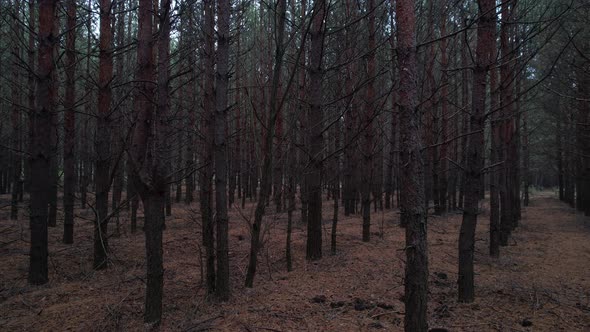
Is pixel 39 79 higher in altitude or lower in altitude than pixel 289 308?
higher

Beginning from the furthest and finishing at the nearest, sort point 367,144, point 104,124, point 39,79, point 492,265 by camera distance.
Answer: point 367,144 → point 492,265 → point 104,124 → point 39,79

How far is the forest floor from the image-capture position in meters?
4.83

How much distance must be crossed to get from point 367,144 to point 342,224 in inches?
129

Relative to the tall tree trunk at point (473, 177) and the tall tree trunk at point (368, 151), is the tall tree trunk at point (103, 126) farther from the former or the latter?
the tall tree trunk at point (473, 177)

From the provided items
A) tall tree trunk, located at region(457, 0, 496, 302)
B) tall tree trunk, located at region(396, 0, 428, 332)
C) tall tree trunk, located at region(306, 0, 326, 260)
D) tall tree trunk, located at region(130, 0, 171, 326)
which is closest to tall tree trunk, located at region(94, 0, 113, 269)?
tall tree trunk, located at region(130, 0, 171, 326)

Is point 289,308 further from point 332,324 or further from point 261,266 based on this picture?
point 261,266

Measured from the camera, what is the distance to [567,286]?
6617mm

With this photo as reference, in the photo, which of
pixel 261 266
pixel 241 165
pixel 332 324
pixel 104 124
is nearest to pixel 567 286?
pixel 332 324

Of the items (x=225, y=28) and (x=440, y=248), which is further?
(x=440, y=248)

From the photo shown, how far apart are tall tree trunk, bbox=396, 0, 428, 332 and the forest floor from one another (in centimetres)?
138

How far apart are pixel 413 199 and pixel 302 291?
3.29 meters

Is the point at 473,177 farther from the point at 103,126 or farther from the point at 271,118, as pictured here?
the point at 103,126

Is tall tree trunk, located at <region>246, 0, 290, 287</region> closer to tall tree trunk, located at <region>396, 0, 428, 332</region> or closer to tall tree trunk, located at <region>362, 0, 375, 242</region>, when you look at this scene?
tall tree trunk, located at <region>396, 0, 428, 332</region>

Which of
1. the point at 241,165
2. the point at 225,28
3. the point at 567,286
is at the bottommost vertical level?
the point at 567,286
